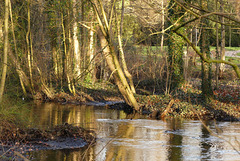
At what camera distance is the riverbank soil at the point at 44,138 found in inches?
438

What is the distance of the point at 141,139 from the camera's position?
13.8m

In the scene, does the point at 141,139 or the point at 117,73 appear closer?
the point at 141,139

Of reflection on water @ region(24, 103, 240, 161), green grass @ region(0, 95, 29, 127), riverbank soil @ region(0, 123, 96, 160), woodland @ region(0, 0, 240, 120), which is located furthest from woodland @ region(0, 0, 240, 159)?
riverbank soil @ region(0, 123, 96, 160)

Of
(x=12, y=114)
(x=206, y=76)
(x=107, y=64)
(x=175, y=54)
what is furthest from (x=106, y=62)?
(x=12, y=114)

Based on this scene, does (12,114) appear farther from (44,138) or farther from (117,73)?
(117,73)

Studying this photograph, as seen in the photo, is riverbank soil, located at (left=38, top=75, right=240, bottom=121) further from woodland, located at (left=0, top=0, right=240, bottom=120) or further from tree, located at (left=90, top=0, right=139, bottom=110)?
tree, located at (left=90, top=0, right=139, bottom=110)

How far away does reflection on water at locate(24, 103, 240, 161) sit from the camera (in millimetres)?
10961

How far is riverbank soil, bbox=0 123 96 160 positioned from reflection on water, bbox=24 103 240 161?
42 cm

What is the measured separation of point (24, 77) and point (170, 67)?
9.82m

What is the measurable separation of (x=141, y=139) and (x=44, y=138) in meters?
3.61

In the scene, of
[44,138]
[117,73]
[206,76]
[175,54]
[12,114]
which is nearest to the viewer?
[12,114]

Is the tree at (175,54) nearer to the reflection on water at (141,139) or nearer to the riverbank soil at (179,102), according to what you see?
the riverbank soil at (179,102)

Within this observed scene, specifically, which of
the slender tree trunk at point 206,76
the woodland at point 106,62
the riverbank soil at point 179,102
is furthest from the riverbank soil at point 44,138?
the slender tree trunk at point 206,76

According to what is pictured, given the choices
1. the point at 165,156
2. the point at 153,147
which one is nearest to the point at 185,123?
the point at 153,147
